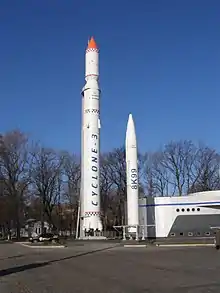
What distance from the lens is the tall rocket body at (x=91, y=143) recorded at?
183 ft

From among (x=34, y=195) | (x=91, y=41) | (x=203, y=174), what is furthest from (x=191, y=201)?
(x=34, y=195)

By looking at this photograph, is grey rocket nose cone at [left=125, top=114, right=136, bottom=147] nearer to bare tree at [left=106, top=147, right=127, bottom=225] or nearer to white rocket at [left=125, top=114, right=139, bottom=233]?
white rocket at [left=125, top=114, right=139, bottom=233]

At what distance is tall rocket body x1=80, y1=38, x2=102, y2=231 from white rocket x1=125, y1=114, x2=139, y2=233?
4368 millimetres

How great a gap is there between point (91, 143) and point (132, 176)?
22.4 ft

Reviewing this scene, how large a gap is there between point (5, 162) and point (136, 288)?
60957 mm

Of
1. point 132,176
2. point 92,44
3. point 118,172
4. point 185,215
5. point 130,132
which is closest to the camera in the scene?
point 185,215

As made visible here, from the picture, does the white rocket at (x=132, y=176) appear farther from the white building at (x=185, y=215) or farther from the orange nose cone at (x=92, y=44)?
the orange nose cone at (x=92, y=44)

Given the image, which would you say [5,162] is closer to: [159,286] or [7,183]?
[7,183]

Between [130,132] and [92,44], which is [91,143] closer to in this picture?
[130,132]

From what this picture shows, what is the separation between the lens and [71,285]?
13.6 meters

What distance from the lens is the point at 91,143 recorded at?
57156 millimetres

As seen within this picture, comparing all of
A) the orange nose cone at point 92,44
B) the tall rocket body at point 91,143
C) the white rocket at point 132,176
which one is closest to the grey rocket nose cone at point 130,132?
the white rocket at point 132,176

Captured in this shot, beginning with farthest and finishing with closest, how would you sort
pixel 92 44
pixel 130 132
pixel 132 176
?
pixel 92 44
pixel 130 132
pixel 132 176

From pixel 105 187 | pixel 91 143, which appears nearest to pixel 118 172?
pixel 105 187
